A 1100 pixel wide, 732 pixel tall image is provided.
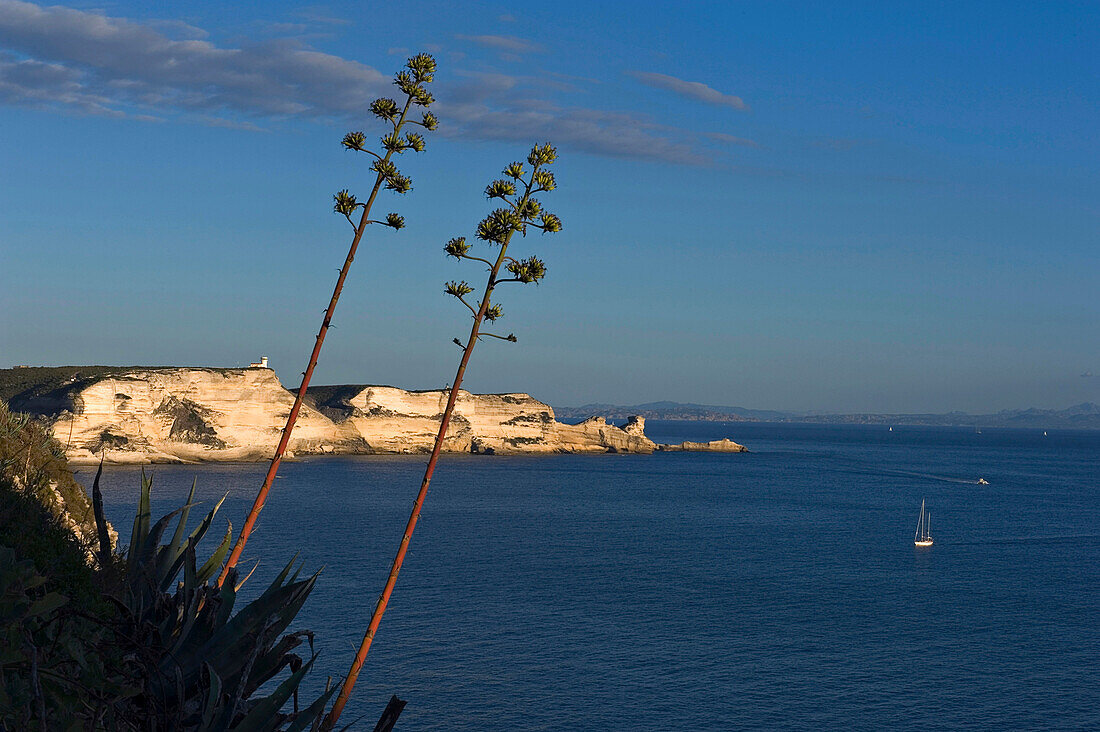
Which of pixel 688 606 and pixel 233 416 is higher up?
pixel 233 416

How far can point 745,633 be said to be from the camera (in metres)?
45.7

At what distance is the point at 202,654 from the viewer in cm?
441

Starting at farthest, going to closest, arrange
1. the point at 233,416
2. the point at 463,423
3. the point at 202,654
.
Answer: the point at 463,423 < the point at 233,416 < the point at 202,654

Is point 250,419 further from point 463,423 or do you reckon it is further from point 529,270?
point 529,270

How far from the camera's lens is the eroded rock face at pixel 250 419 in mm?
106188

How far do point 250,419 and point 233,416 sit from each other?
2255 millimetres

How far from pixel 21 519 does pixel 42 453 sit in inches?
238

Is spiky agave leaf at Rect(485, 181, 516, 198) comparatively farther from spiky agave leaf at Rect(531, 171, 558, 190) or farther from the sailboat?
the sailboat

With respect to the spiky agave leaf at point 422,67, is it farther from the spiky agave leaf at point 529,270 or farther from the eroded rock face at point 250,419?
the eroded rock face at point 250,419

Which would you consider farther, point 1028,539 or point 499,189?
point 1028,539

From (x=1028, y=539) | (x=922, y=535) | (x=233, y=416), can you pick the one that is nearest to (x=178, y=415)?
(x=233, y=416)

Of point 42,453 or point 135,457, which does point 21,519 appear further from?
point 135,457

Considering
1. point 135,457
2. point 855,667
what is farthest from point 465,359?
point 135,457

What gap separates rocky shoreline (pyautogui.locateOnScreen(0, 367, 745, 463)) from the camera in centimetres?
10600
